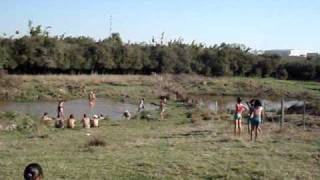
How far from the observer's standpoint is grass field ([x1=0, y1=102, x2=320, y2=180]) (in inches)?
576

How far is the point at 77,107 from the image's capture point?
148ft

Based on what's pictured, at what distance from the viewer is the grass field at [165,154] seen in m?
14.6

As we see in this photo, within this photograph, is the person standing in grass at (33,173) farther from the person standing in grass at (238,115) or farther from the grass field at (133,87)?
the grass field at (133,87)

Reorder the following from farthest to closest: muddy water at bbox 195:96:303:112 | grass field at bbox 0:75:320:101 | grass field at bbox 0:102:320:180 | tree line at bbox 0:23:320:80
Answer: tree line at bbox 0:23:320:80, grass field at bbox 0:75:320:101, muddy water at bbox 195:96:303:112, grass field at bbox 0:102:320:180

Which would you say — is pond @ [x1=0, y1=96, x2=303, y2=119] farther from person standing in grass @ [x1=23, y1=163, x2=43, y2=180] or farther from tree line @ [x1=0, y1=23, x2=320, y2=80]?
person standing in grass @ [x1=23, y1=163, x2=43, y2=180]

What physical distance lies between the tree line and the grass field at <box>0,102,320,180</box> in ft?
156

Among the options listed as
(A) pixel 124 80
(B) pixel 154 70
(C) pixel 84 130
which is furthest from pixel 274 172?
(B) pixel 154 70

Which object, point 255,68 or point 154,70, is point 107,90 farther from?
point 255,68

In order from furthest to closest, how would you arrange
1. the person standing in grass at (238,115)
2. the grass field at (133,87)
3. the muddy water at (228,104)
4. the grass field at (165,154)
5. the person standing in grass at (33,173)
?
the grass field at (133,87) → the muddy water at (228,104) → the person standing in grass at (238,115) → the grass field at (165,154) → the person standing in grass at (33,173)

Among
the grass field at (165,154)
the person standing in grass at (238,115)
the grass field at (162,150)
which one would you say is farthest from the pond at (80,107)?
the person standing in grass at (238,115)

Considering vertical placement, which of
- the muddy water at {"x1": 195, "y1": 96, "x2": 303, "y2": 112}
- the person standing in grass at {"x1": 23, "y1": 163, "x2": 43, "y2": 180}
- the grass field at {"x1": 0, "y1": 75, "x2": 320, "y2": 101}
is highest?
the person standing in grass at {"x1": 23, "y1": 163, "x2": 43, "y2": 180}

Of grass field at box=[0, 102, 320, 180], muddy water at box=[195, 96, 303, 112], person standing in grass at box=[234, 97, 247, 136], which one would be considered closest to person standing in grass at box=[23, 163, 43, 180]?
grass field at box=[0, 102, 320, 180]

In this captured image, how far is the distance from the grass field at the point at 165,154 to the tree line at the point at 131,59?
156 ft

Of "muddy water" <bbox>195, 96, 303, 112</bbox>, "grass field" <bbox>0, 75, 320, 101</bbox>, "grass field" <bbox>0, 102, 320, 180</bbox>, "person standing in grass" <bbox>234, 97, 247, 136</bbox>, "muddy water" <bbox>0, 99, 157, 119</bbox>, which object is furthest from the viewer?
"grass field" <bbox>0, 75, 320, 101</bbox>
